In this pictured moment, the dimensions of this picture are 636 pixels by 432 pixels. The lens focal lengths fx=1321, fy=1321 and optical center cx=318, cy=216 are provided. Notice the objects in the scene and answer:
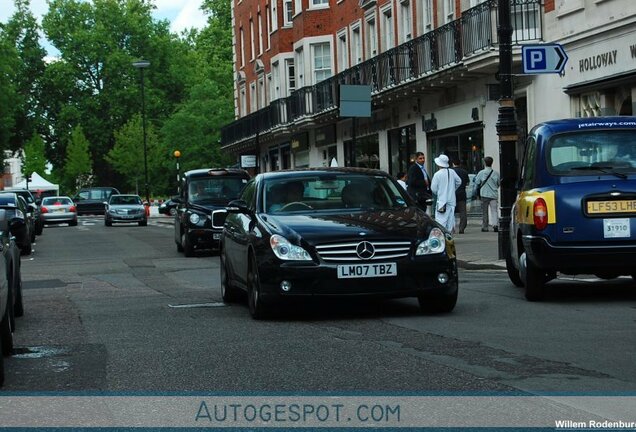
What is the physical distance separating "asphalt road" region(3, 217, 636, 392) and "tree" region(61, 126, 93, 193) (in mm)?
79541

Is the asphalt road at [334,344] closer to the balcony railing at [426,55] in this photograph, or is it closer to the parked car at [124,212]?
the balcony railing at [426,55]

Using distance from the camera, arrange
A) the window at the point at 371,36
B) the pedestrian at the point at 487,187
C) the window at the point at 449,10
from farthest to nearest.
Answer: the window at the point at 371,36 < the window at the point at 449,10 < the pedestrian at the point at 487,187

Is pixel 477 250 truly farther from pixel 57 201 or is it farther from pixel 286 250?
pixel 57 201

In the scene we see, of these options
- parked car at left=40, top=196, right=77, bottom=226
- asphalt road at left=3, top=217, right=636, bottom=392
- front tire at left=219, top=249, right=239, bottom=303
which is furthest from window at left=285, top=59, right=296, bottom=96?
front tire at left=219, top=249, right=239, bottom=303

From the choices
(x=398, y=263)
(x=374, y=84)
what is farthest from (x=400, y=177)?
(x=398, y=263)

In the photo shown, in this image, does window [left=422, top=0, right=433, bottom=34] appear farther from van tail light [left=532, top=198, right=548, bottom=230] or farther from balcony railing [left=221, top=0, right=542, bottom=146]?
van tail light [left=532, top=198, right=548, bottom=230]

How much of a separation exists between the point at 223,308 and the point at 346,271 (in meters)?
2.49

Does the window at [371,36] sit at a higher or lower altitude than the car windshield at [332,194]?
higher

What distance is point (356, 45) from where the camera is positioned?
46656mm

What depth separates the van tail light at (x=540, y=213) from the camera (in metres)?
12.9

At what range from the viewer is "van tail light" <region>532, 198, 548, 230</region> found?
509 inches

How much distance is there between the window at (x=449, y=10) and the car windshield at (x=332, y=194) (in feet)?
72.7

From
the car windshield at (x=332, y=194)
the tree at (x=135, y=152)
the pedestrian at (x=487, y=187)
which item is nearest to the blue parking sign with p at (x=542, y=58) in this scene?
the car windshield at (x=332, y=194)

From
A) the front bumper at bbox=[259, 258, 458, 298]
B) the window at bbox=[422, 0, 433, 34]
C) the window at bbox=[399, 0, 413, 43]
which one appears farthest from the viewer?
the window at bbox=[399, 0, 413, 43]
